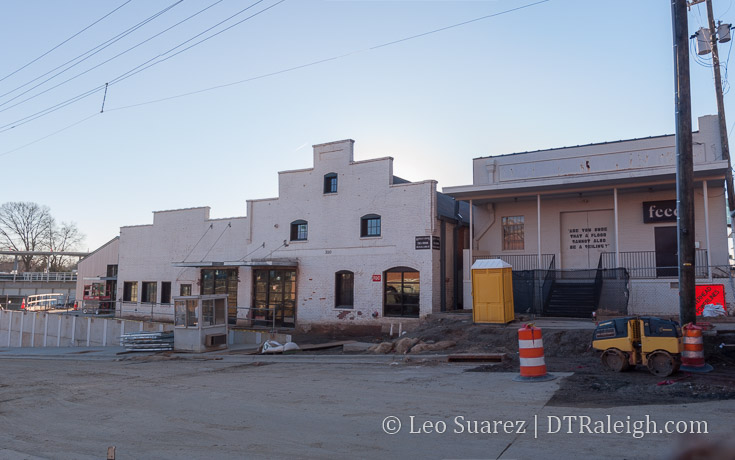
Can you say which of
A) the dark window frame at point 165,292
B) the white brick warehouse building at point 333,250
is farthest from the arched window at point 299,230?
the dark window frame at point 165,292

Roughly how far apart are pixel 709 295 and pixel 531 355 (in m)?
12.5

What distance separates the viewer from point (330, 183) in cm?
2738

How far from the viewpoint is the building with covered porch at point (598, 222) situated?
20.3 meters

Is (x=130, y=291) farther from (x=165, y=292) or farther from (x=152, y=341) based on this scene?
(x=152, y=341)

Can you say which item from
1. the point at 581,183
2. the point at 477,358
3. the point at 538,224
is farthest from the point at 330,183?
the point at 477,358

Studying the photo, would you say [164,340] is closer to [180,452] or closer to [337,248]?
[337,248]

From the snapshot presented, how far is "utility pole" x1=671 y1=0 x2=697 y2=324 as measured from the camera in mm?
12289

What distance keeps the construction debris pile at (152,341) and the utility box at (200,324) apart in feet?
1.51

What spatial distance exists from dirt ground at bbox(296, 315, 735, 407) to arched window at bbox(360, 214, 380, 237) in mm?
6877

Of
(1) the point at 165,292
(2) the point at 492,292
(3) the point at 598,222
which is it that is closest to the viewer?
(2) the point at 492,292

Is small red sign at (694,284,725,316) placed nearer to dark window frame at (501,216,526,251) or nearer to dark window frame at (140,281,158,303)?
dark window frame at (501,216,526,251)

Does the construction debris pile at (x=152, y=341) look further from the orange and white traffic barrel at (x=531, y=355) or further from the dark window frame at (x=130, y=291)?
the orange and white traffic barrel at (x=531, y=355)

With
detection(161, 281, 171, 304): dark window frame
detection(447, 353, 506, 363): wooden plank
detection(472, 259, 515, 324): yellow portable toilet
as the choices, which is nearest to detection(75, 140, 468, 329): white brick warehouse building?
detection(161, 281, 171, 304): dark window frame

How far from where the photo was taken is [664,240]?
21906 millimetres
